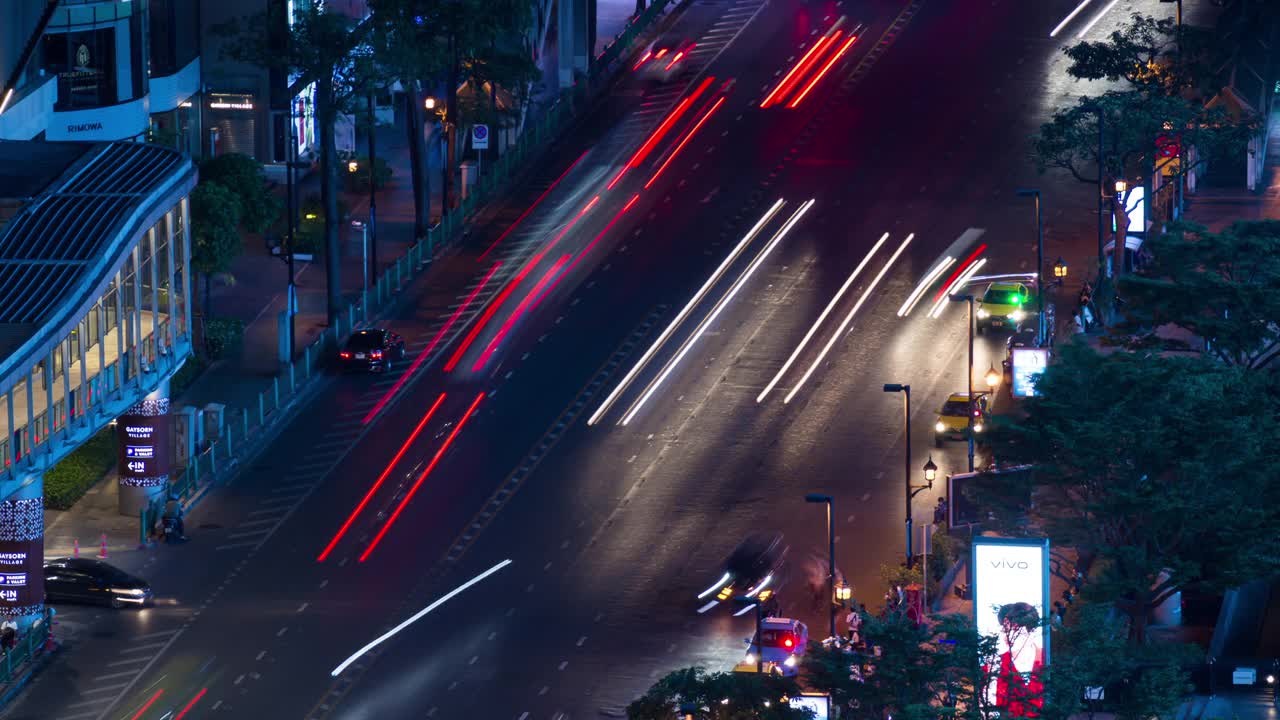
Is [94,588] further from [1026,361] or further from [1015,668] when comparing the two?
[1026,361]

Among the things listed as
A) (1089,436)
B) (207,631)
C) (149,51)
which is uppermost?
(149,51)

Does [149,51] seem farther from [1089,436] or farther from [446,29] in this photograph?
[1089,436]

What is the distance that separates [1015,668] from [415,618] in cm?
2508

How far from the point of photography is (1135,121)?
10212cm

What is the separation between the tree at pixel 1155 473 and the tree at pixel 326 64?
37.5 meters

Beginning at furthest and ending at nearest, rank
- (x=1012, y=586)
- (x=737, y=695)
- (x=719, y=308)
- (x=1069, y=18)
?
(x=1069, y=18) < (x=719, y=308) < (x=1012, y=586) < (x=737, y=695)

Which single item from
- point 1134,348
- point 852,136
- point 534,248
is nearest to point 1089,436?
point 1134,348

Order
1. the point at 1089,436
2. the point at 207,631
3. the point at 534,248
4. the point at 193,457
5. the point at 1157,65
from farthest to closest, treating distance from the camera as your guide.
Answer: the point at 1157,65
the point at 534,248
the point at 193,457
the point at 207,631
the point at 1089,436

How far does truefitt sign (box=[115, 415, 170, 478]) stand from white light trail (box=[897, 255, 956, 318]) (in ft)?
106

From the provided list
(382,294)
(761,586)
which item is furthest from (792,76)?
(761,586)

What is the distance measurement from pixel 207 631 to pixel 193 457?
13480 mm

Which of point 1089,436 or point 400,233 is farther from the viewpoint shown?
point 400,233

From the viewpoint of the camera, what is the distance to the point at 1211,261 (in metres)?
79.4

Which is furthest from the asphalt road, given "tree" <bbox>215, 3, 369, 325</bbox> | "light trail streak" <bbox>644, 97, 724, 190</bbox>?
"tree" <bbox>215, 3, 369, 325</bbox>
